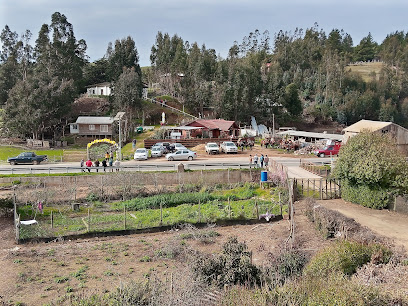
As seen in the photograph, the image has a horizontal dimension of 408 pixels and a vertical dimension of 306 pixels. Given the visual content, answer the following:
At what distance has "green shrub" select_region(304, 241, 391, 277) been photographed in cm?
1391

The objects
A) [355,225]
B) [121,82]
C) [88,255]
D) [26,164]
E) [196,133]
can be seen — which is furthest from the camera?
[121,82]

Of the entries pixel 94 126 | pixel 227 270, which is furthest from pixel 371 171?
pixel 94 126

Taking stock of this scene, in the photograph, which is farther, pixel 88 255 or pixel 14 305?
pixel 88 255

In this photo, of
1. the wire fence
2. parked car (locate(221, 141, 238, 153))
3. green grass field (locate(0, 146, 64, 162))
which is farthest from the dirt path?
green grass field (locate(0, 146, 64, 162))

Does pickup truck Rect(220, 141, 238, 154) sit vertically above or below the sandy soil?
above

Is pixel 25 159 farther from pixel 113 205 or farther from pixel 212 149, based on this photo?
pixel 212 149

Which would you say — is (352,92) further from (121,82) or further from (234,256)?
(234,256)

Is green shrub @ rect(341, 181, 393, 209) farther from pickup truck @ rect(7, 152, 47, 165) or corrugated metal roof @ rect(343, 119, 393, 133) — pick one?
pickup truck @ rect(7, 152, 47, 165)

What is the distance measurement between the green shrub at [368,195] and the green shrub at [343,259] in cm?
1023

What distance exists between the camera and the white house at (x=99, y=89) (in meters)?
78.8

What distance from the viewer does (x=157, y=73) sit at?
9744cm

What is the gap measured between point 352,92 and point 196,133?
55.0 m

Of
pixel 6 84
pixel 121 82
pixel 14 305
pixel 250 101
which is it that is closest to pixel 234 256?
pixel 14 305

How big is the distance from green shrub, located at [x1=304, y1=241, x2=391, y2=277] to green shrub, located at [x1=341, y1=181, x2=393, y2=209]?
33.5ft
